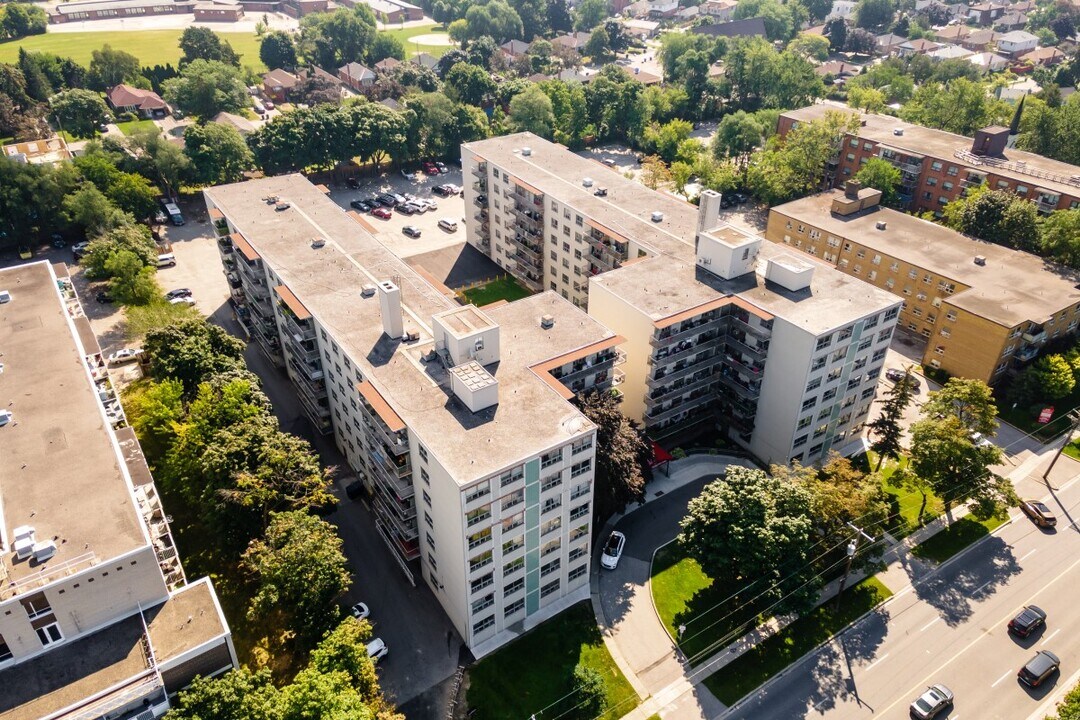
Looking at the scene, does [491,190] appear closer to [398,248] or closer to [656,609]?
[398,248]

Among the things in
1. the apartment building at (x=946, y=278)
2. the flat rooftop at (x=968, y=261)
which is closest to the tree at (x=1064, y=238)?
the apartment building at (x=946, y=278)

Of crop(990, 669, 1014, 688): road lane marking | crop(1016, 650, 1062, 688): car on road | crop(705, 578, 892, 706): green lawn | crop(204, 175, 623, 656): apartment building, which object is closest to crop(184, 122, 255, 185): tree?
crop(204, 175, 623, 656): apartment building

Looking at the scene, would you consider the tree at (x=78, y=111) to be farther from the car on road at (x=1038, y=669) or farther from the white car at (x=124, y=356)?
the car on road at (x=1038, y=669)

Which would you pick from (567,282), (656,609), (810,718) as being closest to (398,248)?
(567,282)

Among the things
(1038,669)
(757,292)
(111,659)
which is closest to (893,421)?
(757,292)

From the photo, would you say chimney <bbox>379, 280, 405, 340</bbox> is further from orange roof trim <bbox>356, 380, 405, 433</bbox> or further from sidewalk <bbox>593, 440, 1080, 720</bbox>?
sidewalk <bbox>593, 440, 1080, 720</bbox>

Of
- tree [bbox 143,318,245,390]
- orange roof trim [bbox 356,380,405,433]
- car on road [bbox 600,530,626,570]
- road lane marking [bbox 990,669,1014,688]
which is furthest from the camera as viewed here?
tree [bbox 143,318,245,390]

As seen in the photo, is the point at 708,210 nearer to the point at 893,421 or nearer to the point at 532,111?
the point at 893,421
